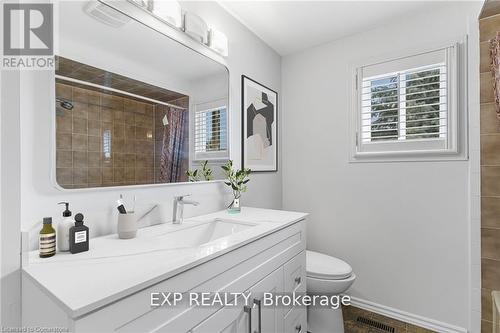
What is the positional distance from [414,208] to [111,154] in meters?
2.05

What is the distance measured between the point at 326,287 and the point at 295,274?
372mm

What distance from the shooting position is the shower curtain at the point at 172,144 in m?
1.37

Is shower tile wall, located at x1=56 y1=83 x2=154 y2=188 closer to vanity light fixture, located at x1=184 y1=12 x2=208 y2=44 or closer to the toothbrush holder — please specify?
the toothbrush holder

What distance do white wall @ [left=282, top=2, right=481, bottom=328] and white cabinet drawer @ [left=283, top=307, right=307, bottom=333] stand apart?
0.75 metres

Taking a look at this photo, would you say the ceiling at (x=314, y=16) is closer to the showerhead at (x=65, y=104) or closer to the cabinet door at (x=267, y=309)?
the showerhead at (x=65, y=104)

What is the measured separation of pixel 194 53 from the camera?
1562mm

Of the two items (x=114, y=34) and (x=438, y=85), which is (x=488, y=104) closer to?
(x=438, y=85)

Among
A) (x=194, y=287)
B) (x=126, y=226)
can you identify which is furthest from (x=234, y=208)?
(x=194, y=287)

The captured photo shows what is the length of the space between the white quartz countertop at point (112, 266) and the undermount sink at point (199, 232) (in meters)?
0.01

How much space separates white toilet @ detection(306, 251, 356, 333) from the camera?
5.57 feet

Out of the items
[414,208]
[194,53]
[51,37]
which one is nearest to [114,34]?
[51,37]

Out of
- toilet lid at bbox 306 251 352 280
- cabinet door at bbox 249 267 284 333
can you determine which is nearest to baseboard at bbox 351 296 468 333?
toilet lid at bbox 306 251 352 280

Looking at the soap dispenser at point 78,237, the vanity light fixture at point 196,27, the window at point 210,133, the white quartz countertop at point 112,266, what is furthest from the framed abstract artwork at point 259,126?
the soap dispenser at point 78,237

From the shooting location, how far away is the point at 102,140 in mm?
1100
